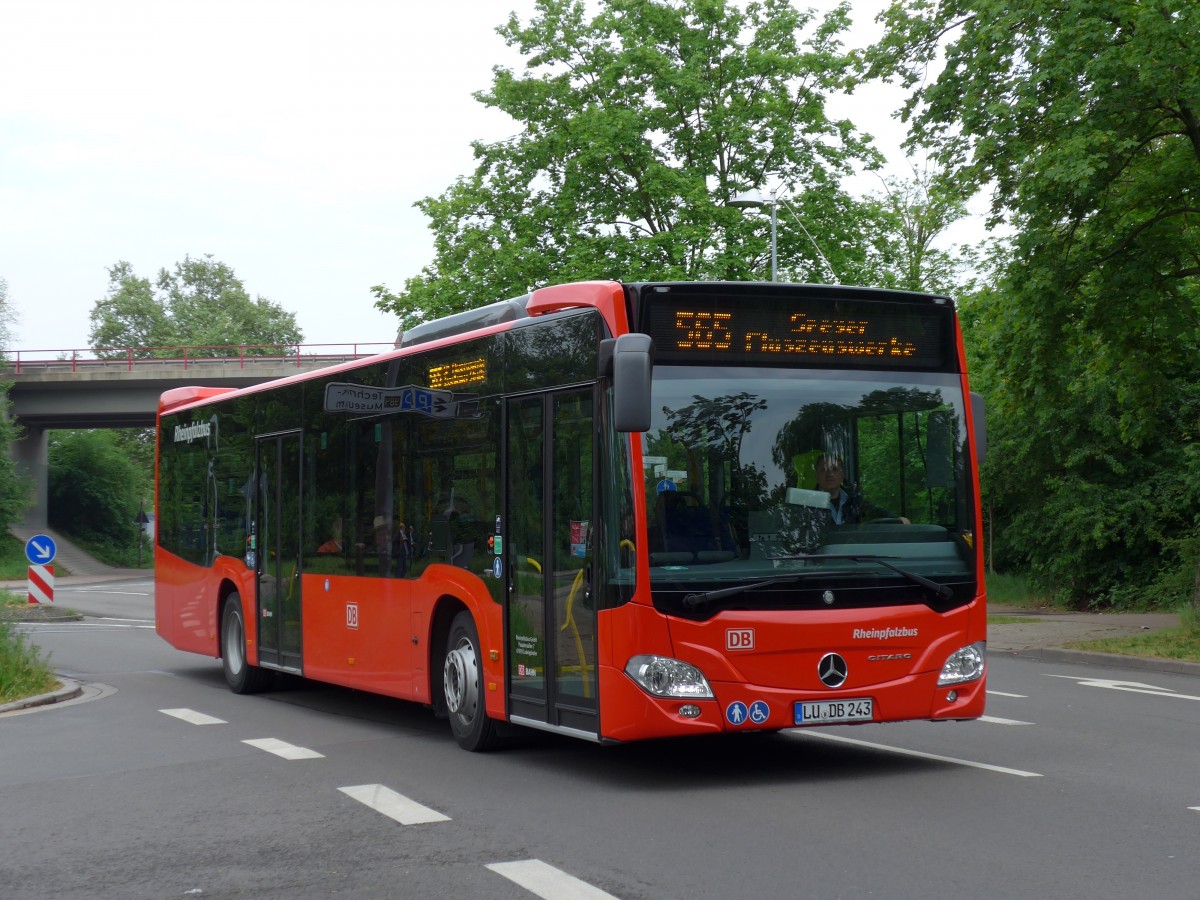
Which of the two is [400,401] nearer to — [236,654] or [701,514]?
[701,514]

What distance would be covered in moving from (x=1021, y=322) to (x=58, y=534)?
2219 inches

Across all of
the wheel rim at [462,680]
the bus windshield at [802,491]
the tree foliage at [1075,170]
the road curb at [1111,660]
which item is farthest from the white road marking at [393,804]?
the tree foliage at [1075,170]

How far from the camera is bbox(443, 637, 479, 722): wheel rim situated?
34.0ft

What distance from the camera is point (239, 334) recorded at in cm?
10688

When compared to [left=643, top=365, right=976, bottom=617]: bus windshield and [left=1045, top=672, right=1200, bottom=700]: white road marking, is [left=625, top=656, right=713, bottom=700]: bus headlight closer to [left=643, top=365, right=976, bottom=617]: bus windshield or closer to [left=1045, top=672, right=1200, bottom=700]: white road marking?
[left=643, top=365, right=976, bottom=617]: bus windshield

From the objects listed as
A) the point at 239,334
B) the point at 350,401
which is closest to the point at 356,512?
the point at 350,401

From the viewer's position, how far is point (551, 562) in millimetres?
9359

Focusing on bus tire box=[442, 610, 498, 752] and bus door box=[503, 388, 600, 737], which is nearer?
bus door box=[503, 388, 600, 737]

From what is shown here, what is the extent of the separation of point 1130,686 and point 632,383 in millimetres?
8873

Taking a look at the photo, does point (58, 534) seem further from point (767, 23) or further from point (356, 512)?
point (356, 512)

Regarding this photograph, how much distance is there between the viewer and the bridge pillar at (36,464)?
62406 millimetres

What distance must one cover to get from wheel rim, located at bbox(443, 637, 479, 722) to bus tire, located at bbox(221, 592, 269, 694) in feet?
15.9

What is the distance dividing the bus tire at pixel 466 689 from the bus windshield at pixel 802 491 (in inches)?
90.2

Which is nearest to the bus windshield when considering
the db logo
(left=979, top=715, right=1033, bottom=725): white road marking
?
the db logo
